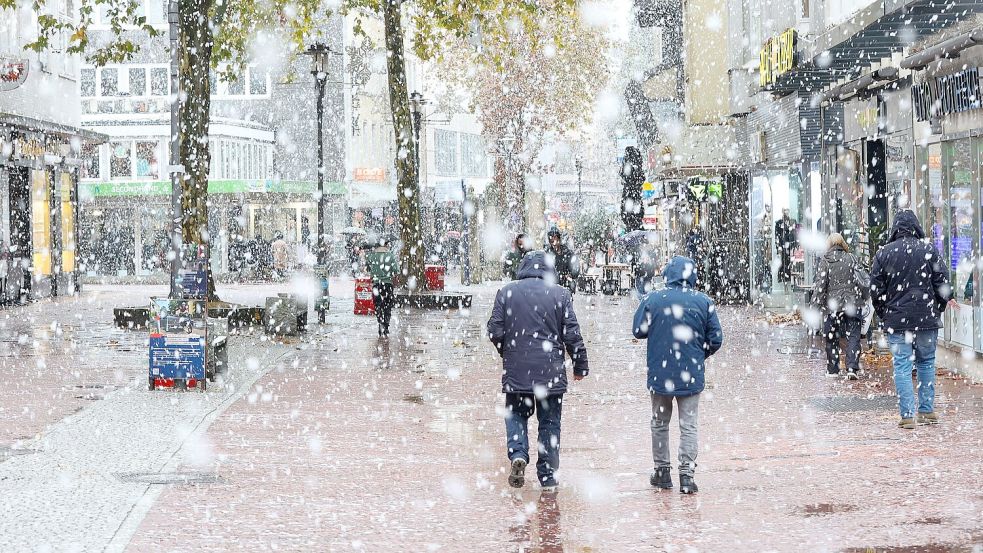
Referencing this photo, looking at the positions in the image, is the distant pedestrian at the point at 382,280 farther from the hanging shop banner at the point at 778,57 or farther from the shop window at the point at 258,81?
the shop window at the point at 258,81

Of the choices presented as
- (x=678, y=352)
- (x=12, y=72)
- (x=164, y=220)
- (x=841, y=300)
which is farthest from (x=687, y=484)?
(x=164, y=220)

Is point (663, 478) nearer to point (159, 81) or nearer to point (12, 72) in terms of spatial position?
point (12, 72)

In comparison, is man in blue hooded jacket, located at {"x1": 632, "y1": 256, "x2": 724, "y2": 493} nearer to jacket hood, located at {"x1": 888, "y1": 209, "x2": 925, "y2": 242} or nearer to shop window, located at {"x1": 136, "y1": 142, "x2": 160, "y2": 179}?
jacket hood, located at {"x1": 888, "y1": 209, "x2": 925, "y2": 242}

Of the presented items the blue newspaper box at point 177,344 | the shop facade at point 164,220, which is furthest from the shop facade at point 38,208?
the blue newspaper box at point 177,344

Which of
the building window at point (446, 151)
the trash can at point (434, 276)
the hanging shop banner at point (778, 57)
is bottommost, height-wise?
the trash can at point (434, 276)

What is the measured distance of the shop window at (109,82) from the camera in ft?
232

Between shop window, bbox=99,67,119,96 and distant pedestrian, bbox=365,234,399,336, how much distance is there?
4817cm

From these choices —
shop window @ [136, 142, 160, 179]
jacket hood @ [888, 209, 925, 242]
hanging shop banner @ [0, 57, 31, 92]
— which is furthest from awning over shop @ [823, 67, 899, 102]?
shop window @ [136, 142, 160, 179]

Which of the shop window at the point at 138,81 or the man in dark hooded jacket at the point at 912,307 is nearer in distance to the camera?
the man in dark hooded jacket at the point at 912,307

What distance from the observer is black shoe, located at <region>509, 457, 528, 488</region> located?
33.6ft

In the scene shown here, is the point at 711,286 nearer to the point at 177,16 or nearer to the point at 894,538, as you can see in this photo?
the point at 177,16

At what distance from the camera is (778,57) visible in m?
26.8

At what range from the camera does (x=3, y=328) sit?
27719 millimetres

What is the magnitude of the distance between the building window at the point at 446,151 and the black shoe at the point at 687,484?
78591 mm
